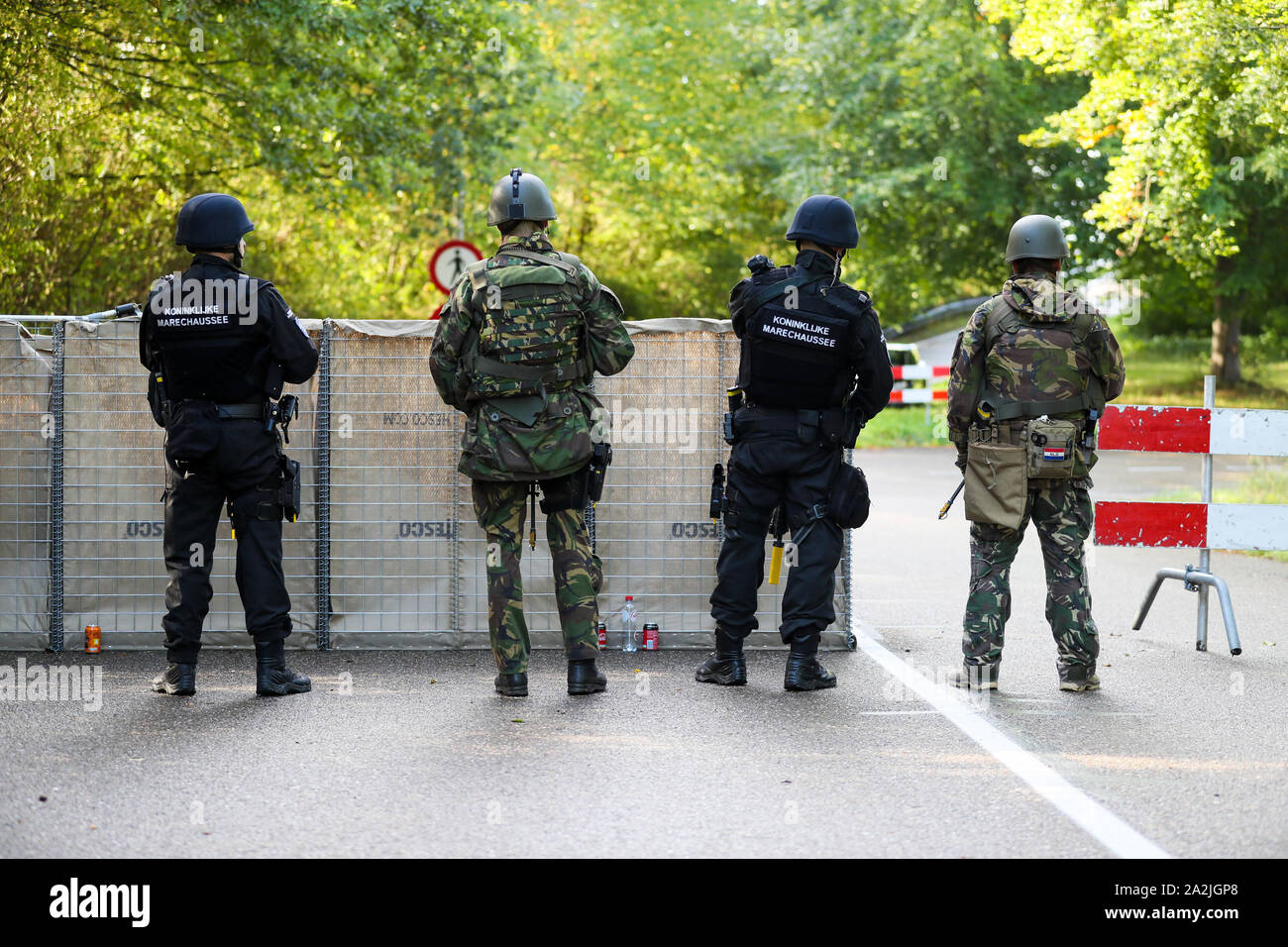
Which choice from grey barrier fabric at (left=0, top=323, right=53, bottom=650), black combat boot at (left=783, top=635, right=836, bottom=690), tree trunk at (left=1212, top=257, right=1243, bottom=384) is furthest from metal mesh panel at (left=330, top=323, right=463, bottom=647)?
tree trunk at (left=1212, top=257, right=1243, bottom=384)

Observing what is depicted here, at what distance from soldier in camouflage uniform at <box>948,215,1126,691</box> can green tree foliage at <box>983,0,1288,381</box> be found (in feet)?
29.0

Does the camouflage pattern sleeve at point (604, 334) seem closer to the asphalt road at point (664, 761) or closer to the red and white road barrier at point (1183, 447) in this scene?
the asphalt road at point (664, 761)

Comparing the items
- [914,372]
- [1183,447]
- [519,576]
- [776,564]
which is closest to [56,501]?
[519,576]

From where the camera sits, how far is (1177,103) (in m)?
18.9

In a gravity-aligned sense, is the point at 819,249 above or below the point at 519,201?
below

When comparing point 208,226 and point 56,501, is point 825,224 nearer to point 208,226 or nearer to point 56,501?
point 208,226

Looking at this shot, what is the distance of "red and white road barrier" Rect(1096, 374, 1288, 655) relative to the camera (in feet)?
25.8

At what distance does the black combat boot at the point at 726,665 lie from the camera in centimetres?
680

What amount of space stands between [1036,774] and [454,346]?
118 inches

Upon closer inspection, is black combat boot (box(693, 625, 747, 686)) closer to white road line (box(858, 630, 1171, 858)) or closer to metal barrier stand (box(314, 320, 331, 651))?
white road line (box(858, 630, 1171, 858))

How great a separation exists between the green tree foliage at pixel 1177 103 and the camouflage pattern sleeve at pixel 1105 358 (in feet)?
28.9

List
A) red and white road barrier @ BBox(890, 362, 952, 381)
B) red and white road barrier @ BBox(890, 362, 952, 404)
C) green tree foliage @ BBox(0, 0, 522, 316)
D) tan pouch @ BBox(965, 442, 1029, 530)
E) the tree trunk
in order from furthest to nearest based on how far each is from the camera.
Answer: the tree trunk
red and white road barrier @ BBox(890, 362, 952, 381)
red and white road barrier @ BBox(890, 362, 952, 404)
green tree foliage @ BBox(0, 0, 522, 316)
tan pouch @ BBox(965, 442, 1029, 530)

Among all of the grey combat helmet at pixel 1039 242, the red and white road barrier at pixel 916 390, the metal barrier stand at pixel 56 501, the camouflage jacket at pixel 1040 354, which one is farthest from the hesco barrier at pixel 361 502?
the red and white road barrier at pixel 916 390
